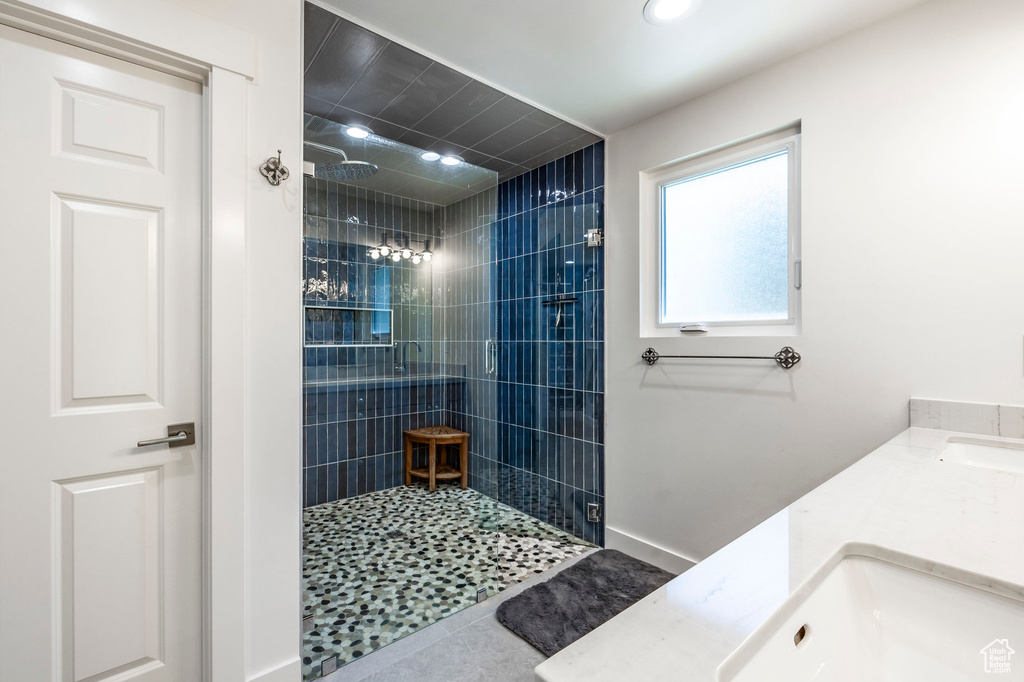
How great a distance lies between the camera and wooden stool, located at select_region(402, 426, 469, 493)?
2854 mm

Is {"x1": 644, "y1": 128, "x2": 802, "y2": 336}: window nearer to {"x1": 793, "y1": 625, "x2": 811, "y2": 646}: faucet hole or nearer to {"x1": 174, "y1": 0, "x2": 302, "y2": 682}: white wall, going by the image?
{"x1": 793, "y1": 625, "x2": 811, "y2": 646}: faucet hole

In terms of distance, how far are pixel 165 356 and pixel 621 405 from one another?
6.81 ft

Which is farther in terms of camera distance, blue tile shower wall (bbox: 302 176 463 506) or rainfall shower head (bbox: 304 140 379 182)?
blue tile shower wall (bbox: 302 176 463 506)

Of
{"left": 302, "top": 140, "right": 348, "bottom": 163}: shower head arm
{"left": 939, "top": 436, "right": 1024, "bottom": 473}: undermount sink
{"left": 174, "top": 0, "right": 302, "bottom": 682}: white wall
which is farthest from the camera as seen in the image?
{"left": 302, "top": 140, "right": 348, "bottom": 163}: shower head arm

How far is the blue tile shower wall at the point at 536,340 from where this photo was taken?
2.68m

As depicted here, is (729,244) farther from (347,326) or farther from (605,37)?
(347,326)

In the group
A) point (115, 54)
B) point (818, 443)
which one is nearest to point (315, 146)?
point (115, 54)

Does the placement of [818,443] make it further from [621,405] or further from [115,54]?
[115,54]

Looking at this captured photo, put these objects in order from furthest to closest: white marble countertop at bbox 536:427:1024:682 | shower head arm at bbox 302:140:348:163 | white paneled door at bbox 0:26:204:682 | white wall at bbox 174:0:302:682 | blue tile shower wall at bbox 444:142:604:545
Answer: blue tile shower wall at bbox 444:142:604:545 < shower head arm at bbox 302:140:348:163 < white wall at bbox 174:0:302:682 < white paneled door at bbox 0:26:204:682 < white marble countertop at bbox 536:427:1024:682

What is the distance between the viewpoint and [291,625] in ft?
4.89

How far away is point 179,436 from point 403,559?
1315 mm

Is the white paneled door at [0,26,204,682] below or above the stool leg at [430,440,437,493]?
above

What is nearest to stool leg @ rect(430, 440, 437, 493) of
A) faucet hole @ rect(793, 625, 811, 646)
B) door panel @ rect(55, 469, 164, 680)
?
door panel @ rect(55, 469, 164, 680)

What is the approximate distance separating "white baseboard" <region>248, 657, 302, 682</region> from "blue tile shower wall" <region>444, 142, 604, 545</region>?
144cm
